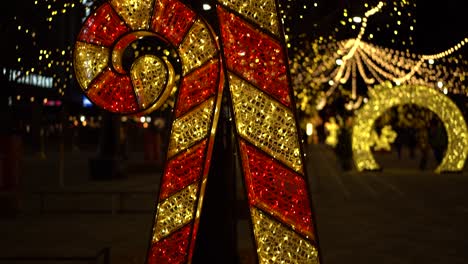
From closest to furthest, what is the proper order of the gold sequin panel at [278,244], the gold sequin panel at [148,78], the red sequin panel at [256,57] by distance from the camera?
the gold sequin panel at [278,244] → the red sequin panel at [256,57] → the gold sequin panel at [148,78]

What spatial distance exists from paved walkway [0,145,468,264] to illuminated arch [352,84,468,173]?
465cm

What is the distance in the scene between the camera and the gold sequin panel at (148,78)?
22.0ft

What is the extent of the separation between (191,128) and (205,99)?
270 mm

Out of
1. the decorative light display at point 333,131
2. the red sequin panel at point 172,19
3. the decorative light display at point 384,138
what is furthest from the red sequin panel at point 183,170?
the decorative light display at point 384,138

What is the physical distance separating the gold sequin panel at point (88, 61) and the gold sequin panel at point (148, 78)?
258 millimetres

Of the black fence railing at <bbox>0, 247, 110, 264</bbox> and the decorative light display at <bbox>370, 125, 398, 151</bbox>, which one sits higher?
the decorative light display at <bbox>370, 125, 398, 151</bbox>

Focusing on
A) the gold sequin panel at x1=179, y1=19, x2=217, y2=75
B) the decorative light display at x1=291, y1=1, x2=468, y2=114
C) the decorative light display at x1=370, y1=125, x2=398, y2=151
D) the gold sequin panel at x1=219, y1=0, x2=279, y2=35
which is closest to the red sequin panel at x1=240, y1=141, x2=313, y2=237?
the gold sequin panel at x1=179, y1=19, x2=217, y2=75

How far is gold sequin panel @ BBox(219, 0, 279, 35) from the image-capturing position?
6.59 meters

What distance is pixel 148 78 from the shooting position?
22.1 feet

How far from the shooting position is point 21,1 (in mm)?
12219

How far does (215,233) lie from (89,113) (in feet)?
163

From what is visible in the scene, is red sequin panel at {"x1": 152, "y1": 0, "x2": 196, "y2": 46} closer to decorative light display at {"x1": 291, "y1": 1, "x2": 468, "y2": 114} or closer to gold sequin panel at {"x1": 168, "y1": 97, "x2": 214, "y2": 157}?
gold sequin panel at {"x1": 168, "y1": 97, "x2": 214, "y2": 157}

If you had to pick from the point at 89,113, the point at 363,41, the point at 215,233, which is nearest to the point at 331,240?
the point at 215,233

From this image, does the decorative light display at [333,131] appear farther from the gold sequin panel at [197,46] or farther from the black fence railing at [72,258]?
the gold sequin panel at [197,46]
